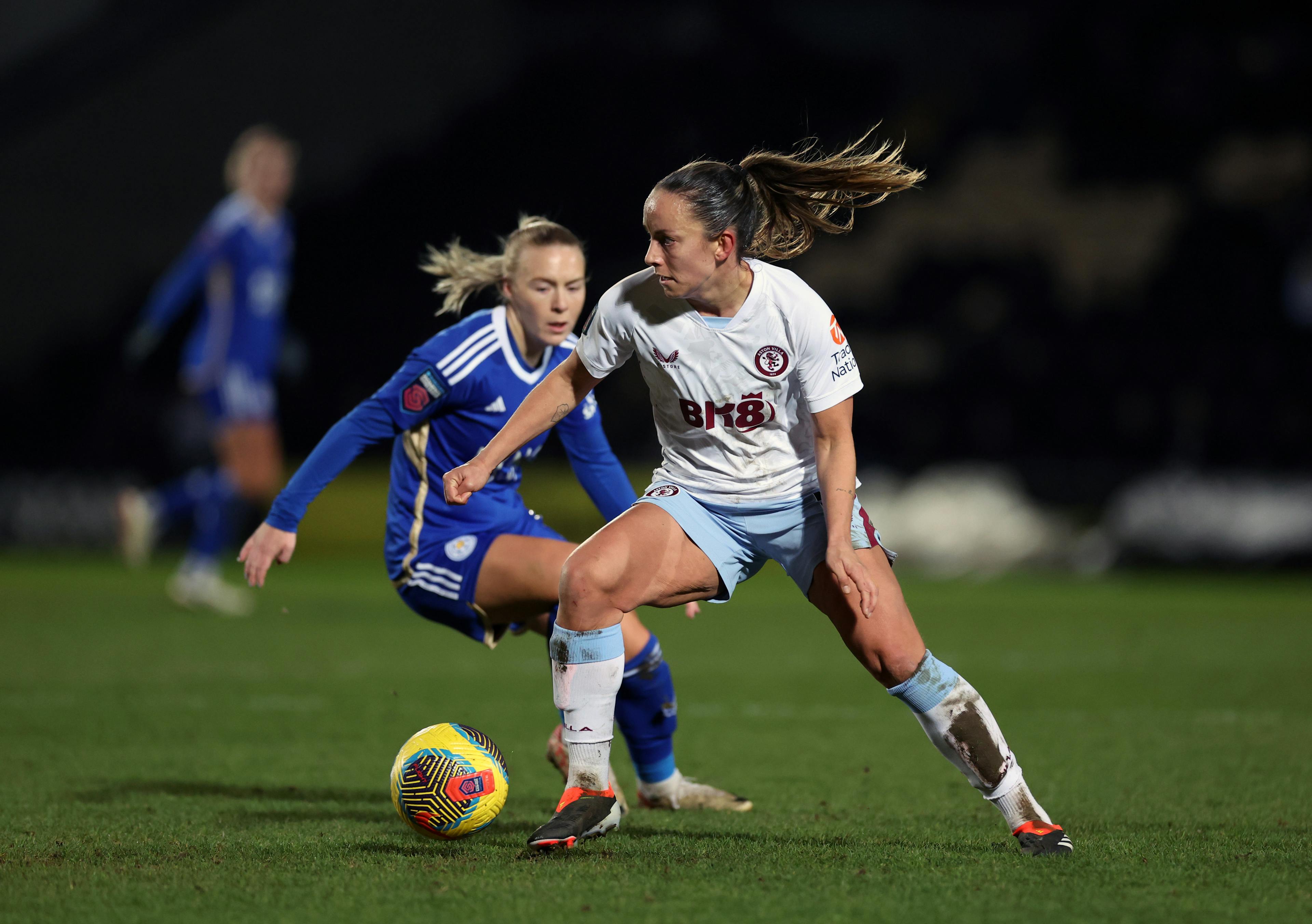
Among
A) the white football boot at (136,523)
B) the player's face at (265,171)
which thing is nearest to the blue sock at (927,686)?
the white football boot at (136,523)

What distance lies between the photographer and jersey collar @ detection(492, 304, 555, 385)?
4.23 m

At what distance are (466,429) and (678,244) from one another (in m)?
1.23

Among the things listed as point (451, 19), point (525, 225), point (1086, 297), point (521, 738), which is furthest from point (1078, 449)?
point (525, 225)

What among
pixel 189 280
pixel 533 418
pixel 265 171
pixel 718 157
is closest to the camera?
pixel 533 418

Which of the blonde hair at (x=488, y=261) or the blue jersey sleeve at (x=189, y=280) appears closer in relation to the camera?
the blonde hair at (x=488, y=261)

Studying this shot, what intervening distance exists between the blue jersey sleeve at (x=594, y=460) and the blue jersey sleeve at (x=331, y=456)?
54cm

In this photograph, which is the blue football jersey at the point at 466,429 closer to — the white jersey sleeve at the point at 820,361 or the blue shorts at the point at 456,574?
the blue shorts at the point at 456,574

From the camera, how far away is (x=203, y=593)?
403 inches

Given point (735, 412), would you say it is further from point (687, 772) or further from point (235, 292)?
point (235, 292)

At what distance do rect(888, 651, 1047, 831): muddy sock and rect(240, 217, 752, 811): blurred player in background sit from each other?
38.8 inches

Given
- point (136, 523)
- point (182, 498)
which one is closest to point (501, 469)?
point (182, 498)

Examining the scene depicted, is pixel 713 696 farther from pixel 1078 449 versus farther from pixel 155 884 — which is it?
pixel 1078 449

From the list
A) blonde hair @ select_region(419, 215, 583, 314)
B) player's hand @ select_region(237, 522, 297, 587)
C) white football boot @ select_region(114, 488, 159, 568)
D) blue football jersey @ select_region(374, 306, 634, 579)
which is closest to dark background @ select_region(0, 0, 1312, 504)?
white football boot @ select_region(114, 488, 159, 568)

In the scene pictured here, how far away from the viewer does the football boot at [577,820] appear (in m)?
3.28
